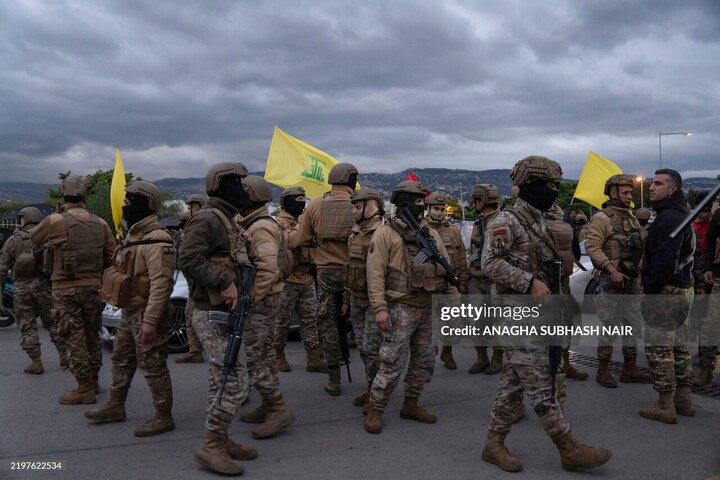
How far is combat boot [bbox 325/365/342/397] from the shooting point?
5602 millimetres

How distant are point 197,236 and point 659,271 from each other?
3707mm

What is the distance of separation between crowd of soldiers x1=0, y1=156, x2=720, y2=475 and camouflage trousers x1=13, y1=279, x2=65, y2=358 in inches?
1.0

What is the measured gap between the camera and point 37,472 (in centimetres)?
376

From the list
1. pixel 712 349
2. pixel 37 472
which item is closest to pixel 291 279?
pixel 37 472

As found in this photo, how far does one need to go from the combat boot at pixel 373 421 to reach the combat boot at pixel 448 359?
227 cm

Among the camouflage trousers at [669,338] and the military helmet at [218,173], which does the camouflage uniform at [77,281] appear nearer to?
the military helmet at [218,173]

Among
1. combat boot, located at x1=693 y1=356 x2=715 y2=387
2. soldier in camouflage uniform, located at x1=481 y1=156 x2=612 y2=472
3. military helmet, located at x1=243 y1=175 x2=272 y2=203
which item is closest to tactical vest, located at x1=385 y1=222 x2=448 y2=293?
soldier in camouflage uniform, located at x1=481 y1=156 x2=612 y2=472

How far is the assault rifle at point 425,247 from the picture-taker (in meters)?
4.58

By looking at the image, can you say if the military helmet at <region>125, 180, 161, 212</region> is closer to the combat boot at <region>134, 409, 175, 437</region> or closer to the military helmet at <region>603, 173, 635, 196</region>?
the combat boot at <region>134, 409, 175, 437</region>

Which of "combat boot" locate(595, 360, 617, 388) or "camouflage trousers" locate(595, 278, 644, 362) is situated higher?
"camouflage trousers" locate(595, 278, 644, 362)

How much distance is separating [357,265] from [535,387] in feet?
6.40

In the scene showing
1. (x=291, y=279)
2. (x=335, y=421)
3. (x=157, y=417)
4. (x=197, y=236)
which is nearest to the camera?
(x=197, y=236)

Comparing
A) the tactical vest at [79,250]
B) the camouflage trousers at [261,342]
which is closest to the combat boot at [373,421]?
the camouflage trousers at [261,342]

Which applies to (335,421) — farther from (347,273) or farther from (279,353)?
(279,353)
